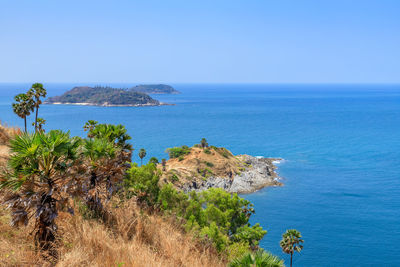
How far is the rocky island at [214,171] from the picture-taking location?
7631cm

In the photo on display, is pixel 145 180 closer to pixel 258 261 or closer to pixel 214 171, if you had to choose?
pixel 258 261

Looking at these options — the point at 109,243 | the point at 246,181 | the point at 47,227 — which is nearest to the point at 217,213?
the point at 109,243

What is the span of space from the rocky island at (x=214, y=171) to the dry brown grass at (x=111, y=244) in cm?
5822

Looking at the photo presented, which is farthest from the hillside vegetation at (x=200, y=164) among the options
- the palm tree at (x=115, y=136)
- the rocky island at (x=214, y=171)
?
the palm tree at (x=115, y=136)

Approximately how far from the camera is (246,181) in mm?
81250

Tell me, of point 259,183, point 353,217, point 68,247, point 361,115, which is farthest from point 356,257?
point 361,115

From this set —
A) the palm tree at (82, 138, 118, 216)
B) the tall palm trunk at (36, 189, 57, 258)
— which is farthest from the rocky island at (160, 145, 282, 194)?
the tall palm trunk at (36, 189, 57, 258)

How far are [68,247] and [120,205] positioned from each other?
4384mm

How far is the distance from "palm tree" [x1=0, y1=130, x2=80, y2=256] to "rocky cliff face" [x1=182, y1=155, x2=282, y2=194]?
204 feet

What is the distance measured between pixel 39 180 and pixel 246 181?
73.4 meters

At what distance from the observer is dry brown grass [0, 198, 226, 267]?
385 inches

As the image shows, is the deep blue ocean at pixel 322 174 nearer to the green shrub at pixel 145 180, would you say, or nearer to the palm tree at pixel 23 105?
the palm tree at pixel 23 105

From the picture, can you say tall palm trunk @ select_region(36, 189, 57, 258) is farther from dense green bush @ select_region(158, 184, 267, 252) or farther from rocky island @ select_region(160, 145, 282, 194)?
rocky island @ select_region(160, 145, 282, 194)

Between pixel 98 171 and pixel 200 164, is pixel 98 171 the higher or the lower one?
the higher one
